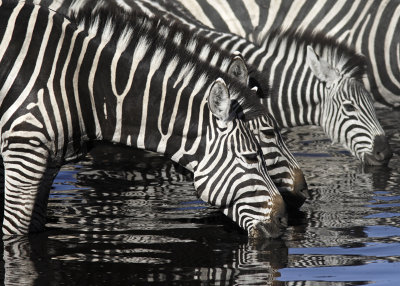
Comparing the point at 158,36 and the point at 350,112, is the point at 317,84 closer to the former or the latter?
the point at 350,112

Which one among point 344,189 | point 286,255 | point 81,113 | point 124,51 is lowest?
point 286,255

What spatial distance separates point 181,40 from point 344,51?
4.32 m

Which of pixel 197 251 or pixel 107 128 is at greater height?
pixel 107 128

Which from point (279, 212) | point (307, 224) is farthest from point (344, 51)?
point (279, 212)

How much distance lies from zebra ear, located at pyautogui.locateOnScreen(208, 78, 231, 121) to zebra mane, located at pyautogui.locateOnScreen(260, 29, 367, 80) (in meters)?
4.59

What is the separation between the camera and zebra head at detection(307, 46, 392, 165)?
41.5 feet

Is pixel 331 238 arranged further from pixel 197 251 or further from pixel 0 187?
pixel 0 187

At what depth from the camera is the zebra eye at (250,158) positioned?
863 cm

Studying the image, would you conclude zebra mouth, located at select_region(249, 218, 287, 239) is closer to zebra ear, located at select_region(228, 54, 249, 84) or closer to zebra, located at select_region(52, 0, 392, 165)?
zebra ear, located at select_region(228, 54, 249, 84)

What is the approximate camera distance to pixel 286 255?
27.7ft

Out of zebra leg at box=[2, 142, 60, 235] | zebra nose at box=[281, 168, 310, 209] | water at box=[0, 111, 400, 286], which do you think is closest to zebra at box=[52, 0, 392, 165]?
water at box=[0, 111, 400, 286]

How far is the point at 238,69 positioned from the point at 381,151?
Result: 3.73m

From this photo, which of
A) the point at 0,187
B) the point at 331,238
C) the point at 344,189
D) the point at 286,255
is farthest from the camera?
the point at 344,189

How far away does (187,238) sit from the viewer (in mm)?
9062
